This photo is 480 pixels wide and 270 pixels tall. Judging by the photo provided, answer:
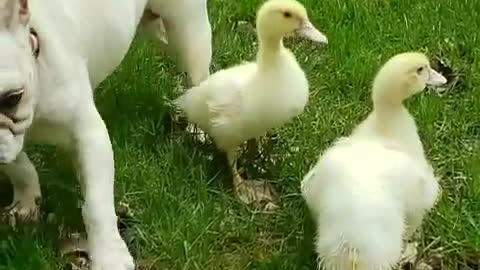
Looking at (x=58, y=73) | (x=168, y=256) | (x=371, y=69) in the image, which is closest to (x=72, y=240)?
(x=168, y=256)

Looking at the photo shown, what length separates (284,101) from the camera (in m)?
3.69

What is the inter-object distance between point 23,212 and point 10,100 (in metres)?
0.61

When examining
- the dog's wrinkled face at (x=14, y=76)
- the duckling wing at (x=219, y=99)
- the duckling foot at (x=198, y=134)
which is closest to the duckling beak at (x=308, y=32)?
the duckling wing at (x=219, y=99)

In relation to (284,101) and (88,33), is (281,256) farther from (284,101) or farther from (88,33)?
(88,33)

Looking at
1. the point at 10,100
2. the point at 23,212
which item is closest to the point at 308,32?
the point at 23,212

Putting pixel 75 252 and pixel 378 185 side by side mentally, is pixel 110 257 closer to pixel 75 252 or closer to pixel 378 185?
pixel 75 252

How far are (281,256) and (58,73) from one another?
2.25 feet

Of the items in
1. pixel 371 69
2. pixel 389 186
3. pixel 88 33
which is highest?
pixel 88 33

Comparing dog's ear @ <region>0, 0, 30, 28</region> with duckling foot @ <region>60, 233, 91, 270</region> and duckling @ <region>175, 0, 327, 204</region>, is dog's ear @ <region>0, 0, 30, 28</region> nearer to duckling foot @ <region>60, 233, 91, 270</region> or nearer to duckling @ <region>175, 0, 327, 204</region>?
duckling foot @ <region>60, 233, 91, 270</region>

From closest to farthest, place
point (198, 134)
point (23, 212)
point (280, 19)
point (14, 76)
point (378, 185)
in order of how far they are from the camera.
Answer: point (14, 76) → point (378, 185) → point (23, 212) → point (280, 19) → point (198, 134)

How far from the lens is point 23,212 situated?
11.6ft

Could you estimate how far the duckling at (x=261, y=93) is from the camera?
369 cm

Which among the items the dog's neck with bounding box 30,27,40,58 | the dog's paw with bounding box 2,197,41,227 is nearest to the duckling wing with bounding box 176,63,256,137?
the dog's paw with bounding box 2,197,41,227

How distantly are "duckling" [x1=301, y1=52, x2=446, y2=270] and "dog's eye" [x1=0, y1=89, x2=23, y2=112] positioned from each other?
28.1 inches
